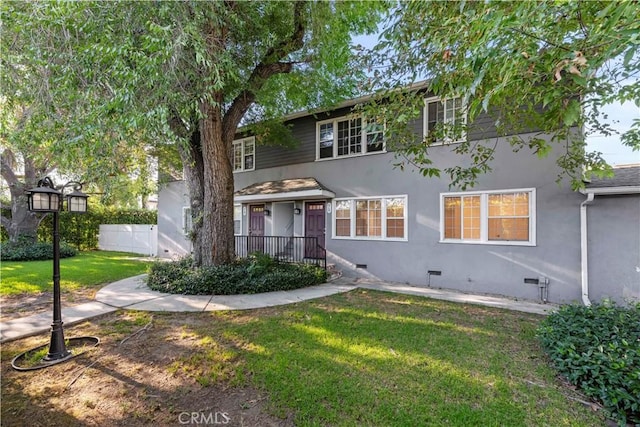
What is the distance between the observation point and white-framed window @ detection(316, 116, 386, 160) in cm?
988

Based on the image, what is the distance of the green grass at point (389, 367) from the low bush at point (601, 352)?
222mm

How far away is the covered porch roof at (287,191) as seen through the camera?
1005 cm

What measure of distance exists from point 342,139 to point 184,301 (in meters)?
7.29

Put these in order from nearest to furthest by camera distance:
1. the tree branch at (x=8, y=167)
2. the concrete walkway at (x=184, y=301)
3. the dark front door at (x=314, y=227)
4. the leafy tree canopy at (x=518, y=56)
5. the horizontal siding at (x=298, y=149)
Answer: the leafy tree canopy at (x=518, y=56)
the concrete walkway at (x=184, y=301)
the dark front door at (x=314, y=227)
the horizontal siding at (x=298, y=149)
the tree branch at (x=8, y=167)

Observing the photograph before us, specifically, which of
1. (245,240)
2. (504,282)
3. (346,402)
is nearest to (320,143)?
(245,240)

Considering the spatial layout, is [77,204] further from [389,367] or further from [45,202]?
[389,367]

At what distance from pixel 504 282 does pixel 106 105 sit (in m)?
9.39

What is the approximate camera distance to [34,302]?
6.53m

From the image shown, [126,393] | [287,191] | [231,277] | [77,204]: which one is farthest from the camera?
[287,191]

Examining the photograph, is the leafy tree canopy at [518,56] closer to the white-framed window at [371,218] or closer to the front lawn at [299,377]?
the front lawn at [299,377]

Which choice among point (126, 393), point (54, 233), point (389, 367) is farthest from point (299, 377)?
point (54, 233)

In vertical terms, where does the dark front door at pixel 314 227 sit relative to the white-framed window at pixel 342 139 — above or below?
below

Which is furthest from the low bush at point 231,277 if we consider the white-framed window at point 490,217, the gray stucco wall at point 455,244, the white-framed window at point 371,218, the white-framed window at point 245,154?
the white-framed window at point 245,154

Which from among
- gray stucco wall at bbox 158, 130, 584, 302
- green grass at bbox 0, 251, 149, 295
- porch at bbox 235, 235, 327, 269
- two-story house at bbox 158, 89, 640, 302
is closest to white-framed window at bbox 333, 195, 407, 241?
two-story house at bbox 158, 89, 640, 302
